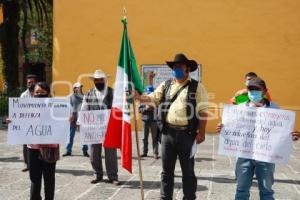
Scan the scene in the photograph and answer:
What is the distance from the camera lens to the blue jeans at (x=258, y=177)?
200 inches

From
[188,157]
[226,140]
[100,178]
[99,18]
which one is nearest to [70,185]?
[100,178]

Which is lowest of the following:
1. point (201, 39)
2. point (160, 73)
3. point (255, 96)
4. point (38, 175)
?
point (38, 175)

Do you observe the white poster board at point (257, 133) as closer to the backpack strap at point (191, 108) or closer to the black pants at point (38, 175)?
the backpack strap at point (191, 108)

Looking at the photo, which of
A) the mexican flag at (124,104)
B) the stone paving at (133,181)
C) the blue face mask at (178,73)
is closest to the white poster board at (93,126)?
the stone paving at (133,181)

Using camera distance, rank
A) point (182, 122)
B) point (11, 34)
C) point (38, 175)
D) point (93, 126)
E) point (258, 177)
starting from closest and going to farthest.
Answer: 1. point (258, 177)
2. point (38, 175)
3. point (182, 122)
4. point (93, 126)
5. point (11, 34)

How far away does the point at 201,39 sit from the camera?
1494 centimetres

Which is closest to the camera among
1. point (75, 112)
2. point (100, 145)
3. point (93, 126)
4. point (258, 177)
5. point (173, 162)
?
point (258, 177)

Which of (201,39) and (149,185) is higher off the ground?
(201,39)

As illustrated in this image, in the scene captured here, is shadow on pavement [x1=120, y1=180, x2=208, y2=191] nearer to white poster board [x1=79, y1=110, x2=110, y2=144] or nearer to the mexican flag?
white poster board [x1=79, y1=110, x2=110, y2=144]

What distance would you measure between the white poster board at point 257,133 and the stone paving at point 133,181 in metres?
1.51

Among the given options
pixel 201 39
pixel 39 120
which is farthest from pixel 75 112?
pixel 201 39

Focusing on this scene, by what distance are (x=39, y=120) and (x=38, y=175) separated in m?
0.82

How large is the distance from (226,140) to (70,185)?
2.96m

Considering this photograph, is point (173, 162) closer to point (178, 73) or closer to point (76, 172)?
point (178, 73)
